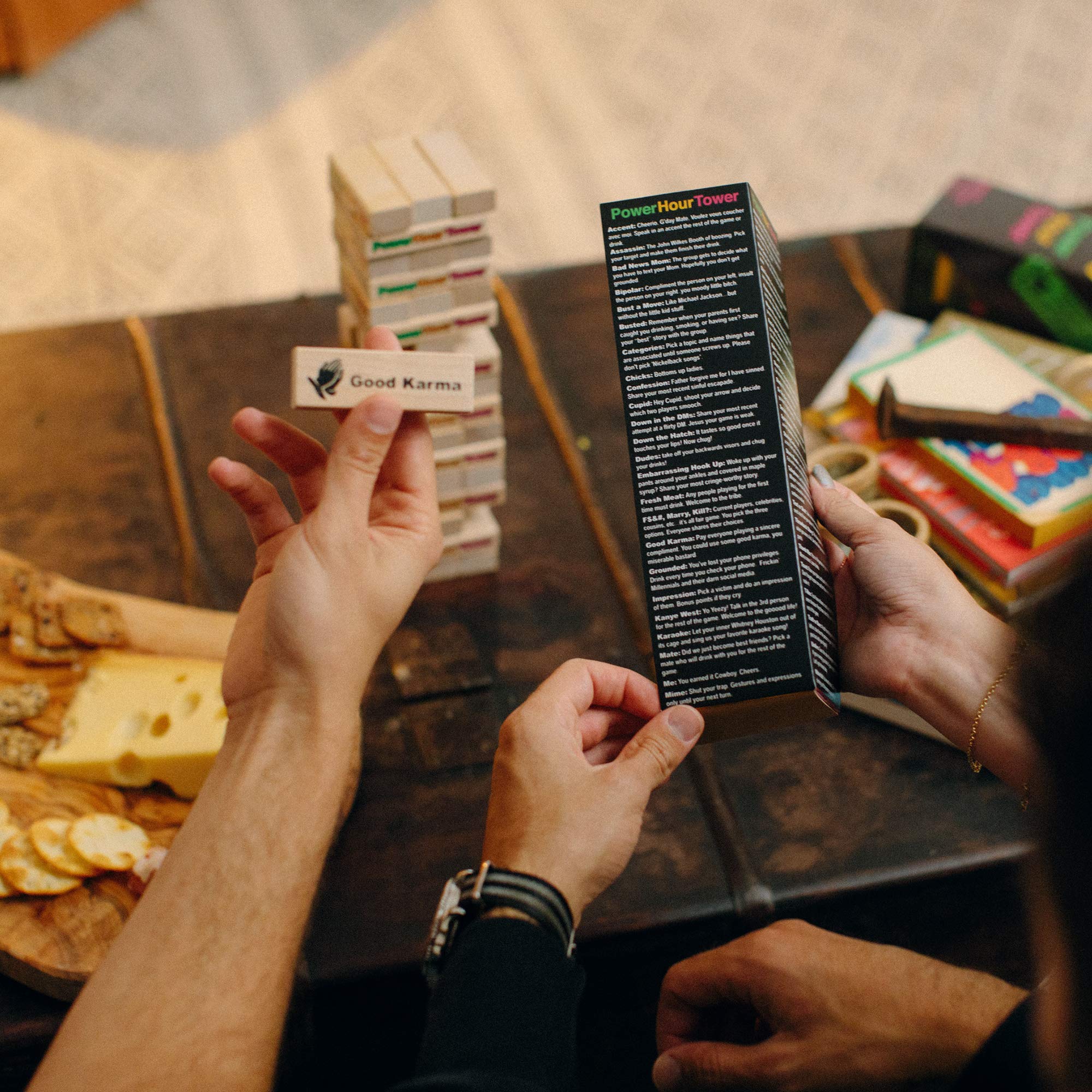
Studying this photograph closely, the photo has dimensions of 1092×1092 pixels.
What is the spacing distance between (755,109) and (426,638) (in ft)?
9.25

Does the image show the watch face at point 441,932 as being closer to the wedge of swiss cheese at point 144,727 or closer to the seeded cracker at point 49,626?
the wedge of swiss cheese at point 144,727

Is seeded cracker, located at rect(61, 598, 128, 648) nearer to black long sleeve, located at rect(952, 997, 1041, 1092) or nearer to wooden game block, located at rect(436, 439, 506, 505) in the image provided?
wooden game block, located at rect(436, 439, 506, 505)

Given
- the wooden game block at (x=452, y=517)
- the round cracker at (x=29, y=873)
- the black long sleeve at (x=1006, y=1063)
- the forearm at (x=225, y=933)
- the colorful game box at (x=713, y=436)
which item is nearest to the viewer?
the black long sleeve at (x=1006, y=1063)

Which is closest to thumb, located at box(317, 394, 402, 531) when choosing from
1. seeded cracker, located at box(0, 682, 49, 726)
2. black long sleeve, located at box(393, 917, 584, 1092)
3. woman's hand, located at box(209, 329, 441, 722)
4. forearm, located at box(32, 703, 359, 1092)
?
woman's hand, located at box(209, 329, 441, 722)

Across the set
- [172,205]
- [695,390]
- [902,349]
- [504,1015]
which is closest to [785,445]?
[695,390]

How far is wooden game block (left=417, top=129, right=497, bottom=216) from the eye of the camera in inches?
49.2

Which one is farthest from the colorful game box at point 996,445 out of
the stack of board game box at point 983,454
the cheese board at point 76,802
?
the cheese board at point 76,802

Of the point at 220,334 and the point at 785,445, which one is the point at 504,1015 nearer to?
the point at 785,445

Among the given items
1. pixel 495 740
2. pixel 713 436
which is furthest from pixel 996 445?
pixel 495 740

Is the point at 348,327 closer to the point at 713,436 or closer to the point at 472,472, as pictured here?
the point at 472,472

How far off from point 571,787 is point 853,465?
27.2 inches

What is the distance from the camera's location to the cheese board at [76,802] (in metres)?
1.09

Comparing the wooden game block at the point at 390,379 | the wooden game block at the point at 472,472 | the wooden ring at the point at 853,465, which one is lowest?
the wooden ring at the point at 853,465

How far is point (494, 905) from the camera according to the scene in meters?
0.96
